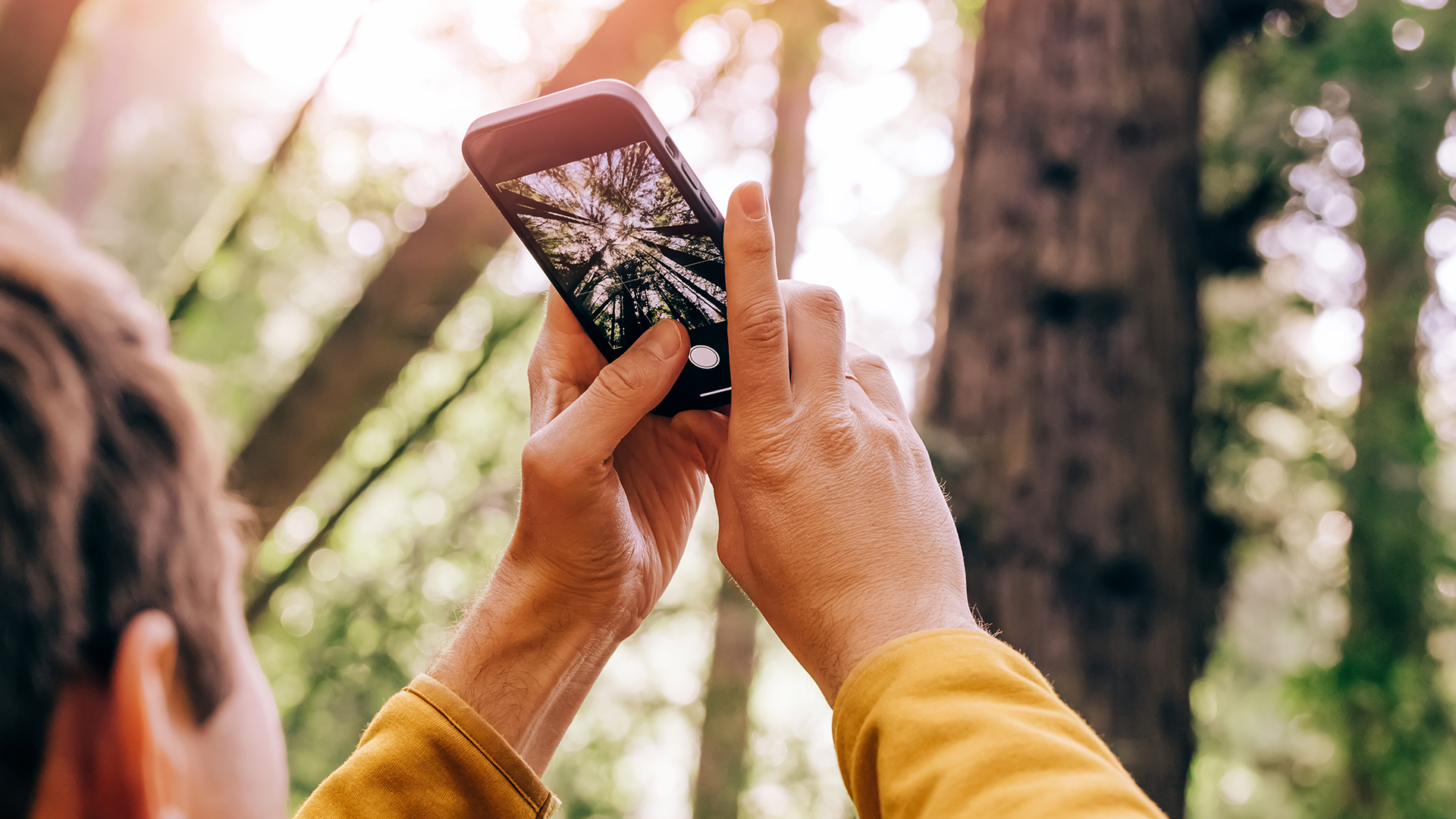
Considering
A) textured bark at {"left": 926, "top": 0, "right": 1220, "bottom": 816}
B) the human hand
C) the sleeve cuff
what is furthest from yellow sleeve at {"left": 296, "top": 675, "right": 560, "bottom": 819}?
textured bark at {"left": 926, "top": 0, "right": 1220, "bottom": 816}

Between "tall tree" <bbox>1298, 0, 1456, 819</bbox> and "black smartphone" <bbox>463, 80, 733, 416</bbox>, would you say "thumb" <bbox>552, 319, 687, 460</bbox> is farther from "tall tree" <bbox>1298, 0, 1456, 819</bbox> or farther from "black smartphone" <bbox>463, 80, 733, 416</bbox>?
"tall tree" <bbox>1298, 0, 1456, 819</bbox>

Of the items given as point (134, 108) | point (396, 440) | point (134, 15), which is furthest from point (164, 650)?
point (134, 108)

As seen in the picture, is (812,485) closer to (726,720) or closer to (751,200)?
(751,200)

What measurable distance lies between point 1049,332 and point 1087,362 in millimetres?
125

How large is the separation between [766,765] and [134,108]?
9686mm

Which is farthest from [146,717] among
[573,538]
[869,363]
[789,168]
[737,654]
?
[789,168]

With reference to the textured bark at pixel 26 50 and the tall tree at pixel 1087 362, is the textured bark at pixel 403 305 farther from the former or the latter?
the textured bark at pixel 26 50

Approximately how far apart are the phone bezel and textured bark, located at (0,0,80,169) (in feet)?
7.70

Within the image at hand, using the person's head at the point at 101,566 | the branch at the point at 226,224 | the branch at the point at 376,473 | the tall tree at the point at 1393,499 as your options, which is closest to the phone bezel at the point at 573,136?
the person's head at the point at 101,566

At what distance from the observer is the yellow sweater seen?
677mm

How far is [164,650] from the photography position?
0.71 meters

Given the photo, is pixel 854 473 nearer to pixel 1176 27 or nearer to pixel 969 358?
pixel 969 358

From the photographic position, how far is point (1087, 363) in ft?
7.30

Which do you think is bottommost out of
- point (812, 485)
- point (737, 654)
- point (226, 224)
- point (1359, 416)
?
point (737, 654)
